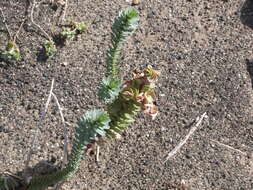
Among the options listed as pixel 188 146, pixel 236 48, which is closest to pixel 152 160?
pixel 188 146

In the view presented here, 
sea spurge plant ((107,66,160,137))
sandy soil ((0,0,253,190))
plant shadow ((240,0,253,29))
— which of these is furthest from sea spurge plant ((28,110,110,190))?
plant shadow ((240,0,253,29))

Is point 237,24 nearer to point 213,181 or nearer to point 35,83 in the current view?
point 213,181

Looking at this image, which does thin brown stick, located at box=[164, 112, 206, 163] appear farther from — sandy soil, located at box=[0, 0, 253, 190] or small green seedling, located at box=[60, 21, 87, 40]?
small green seedling, located at box=[60, 21, 87, 40]

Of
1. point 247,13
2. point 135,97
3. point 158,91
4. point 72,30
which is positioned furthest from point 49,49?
point 247,13

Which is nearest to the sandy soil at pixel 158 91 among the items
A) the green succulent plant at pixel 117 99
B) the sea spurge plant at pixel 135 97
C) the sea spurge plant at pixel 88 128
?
the green succulent plant at pixel 117 99

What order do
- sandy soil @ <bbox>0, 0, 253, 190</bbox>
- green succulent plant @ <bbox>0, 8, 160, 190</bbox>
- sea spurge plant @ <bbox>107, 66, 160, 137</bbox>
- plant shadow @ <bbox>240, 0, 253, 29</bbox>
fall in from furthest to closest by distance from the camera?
plant shadow @ <bbox>240, 0, 253, 29</bbox>
sandy soil @ <bbox>0, 0, 253, 190</bbox>
sea spurge plant @ <bbox>107, 66, 160, 137</bbox>
green succulent plant @ <bbox>0, 8, 160, 190</bbox>

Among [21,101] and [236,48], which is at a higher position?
[236,48]
